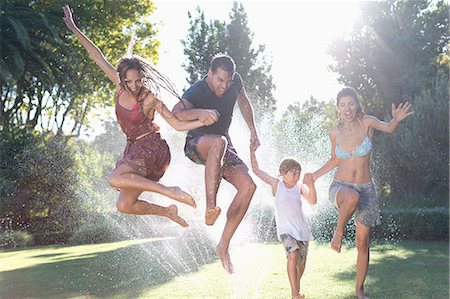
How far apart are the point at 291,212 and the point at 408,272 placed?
505 cm

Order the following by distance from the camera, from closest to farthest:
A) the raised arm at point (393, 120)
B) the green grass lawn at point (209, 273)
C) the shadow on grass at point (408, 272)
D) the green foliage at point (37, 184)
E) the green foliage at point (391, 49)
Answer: the raised arm at point (393, 120) < the shadow on grass at point (408, 272) < the green grass lawn at point (209, 273) < the green foliage at point (37, 184) < the green foliage at point (391, 49)

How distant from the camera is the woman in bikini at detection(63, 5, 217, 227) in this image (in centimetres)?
438

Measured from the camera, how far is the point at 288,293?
28.3ft

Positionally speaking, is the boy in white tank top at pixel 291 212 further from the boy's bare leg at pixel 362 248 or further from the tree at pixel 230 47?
the tree at pixel 230 47

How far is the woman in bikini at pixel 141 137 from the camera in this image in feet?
14.4

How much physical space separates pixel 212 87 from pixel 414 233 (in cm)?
1071

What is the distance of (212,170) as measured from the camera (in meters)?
4.48

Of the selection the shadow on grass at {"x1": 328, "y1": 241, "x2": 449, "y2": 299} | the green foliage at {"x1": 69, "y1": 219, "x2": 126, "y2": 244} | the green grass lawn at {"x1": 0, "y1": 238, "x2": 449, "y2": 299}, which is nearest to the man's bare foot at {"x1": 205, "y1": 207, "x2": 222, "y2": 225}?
the green grass lawn at {"x1": 0, "y1": 238, "x2": 449, "y2": 299}

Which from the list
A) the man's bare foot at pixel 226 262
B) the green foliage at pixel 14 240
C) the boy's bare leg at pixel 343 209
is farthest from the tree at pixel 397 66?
the man's bare foot at pixel 226 262

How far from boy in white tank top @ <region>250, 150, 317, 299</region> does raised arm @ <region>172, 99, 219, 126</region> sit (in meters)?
1.23

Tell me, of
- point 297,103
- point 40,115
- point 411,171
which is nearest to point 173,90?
point 411,171

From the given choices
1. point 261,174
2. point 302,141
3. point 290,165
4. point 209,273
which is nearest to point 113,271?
point 209,273

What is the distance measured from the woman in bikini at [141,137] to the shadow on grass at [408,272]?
187 inches

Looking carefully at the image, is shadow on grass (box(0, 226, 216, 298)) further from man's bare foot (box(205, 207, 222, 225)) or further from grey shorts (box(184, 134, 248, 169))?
man's bare foot (box(205, 207, 222, 225))
